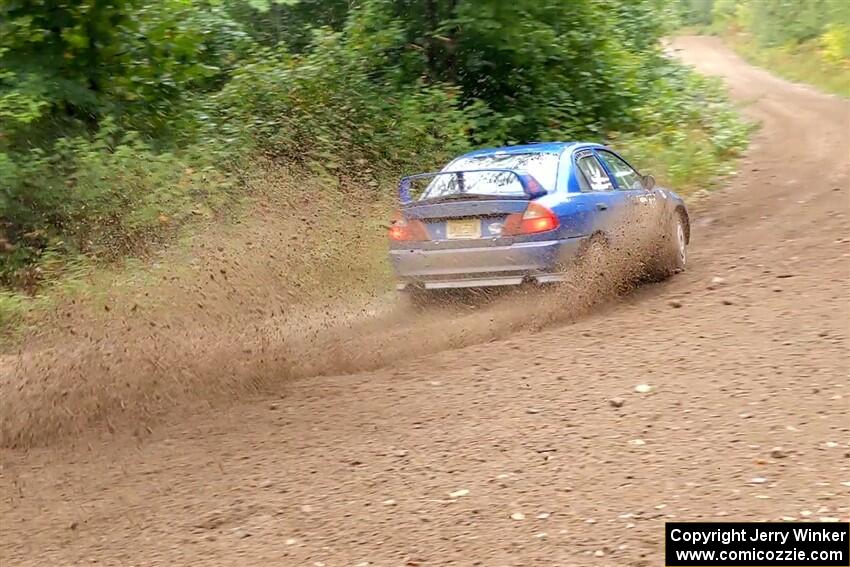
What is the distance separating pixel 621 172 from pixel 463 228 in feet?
7.96

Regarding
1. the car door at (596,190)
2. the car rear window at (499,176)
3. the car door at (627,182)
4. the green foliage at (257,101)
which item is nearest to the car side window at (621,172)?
the car door at (627,182)

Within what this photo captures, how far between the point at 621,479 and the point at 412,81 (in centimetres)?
1192

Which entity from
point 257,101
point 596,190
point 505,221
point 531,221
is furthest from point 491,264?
point 257,101

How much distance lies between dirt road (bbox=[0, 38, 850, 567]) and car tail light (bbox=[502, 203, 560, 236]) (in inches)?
38.5

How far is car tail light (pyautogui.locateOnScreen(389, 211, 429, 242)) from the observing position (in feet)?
28.2

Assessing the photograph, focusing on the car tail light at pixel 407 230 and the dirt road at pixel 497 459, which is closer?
the dirt road at pixel 497 459

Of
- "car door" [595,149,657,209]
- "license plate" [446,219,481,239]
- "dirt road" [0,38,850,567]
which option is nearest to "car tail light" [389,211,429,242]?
"license plate" [446,219,481,239]

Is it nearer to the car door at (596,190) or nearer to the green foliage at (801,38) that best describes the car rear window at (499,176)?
the car door at (596,190)

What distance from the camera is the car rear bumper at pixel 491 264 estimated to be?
8250mm

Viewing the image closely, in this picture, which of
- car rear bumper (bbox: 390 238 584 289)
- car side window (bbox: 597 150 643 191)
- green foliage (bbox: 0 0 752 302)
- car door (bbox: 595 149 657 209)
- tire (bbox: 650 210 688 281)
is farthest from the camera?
green foliage (bbox: 0 0 752 302)

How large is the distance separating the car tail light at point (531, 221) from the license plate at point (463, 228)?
0.25 meters

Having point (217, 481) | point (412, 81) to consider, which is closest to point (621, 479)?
point (217, 481)

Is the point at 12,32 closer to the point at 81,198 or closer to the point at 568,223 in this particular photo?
the point at 81,198

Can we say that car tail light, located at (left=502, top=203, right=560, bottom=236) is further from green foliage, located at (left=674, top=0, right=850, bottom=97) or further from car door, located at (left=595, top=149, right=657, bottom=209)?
green foliage, located at (left=674, top=0, right=850, bottom=97)
